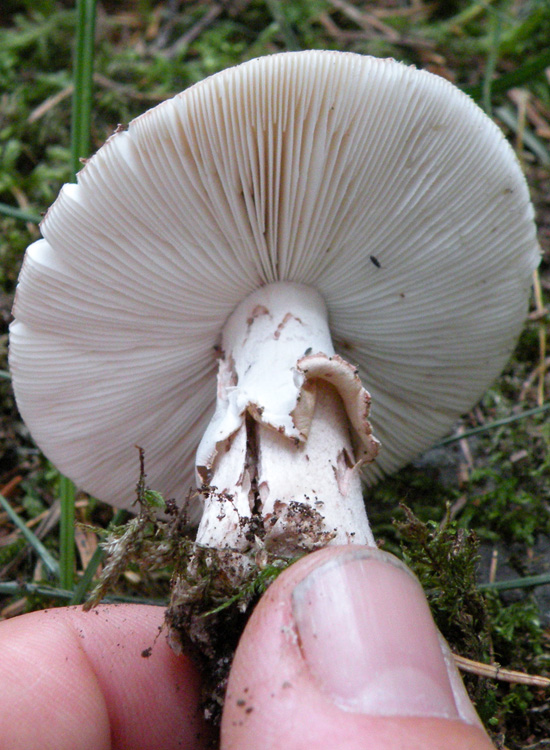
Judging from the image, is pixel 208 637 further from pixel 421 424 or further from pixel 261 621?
pixel 421 424

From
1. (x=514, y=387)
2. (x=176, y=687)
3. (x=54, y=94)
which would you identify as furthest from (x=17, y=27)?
(x=176, y=687)

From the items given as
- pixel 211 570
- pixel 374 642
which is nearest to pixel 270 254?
pixel 211 570

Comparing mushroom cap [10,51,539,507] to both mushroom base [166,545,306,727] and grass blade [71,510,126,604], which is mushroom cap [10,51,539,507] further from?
mushroom base [166,545,306,727]

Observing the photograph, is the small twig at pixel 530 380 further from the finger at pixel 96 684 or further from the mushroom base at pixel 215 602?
the finger at pixel 96 684

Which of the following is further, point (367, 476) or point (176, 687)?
point (367, 476)

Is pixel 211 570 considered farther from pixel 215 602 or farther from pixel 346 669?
pixel 346 669

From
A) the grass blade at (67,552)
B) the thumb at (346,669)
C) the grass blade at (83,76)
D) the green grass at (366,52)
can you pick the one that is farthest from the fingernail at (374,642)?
the grass blade at (83,76)
